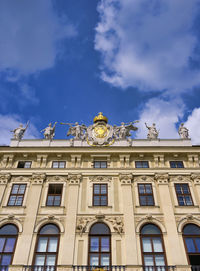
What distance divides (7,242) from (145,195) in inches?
376

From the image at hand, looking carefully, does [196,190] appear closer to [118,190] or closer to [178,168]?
[178,168]

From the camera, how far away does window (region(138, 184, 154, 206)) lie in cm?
1867

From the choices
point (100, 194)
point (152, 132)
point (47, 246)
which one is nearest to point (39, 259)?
point (47, 246)

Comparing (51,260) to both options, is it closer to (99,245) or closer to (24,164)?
(99,245)

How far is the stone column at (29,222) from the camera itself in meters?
15.9

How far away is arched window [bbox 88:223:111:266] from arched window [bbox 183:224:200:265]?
4773 mm

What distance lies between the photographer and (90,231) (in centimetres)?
1720

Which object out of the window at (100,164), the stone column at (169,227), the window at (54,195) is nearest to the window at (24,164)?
the window at (54,195)

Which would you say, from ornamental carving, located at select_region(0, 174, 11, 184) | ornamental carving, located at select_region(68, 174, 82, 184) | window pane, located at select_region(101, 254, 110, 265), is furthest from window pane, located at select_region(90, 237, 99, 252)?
ornamental carving, located at select_region(0, 174, 11, 184)

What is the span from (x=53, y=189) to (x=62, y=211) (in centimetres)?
204

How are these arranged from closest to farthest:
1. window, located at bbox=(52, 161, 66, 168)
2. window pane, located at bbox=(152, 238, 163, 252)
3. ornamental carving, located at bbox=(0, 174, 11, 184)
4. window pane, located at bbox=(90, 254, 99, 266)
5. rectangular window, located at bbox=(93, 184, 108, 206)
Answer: window pane, located at bbox=(90, 254, 99, 266)
window pane, located at bbox=(152, 238, 163, 252)
rectangular window, located at bbox=(93, 184, 108, 206)
ornamental carving, located at bbox=(0, 174, 11, 184)
window, located at bbox=(52, 161, 66, 168)

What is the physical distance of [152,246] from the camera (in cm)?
1652

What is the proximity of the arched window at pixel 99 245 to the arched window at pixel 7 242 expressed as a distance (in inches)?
187

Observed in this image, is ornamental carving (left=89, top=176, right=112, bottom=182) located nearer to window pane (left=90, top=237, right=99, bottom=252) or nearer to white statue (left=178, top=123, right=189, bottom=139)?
window pane (left=90, top=237, right=99, bottom=252)
